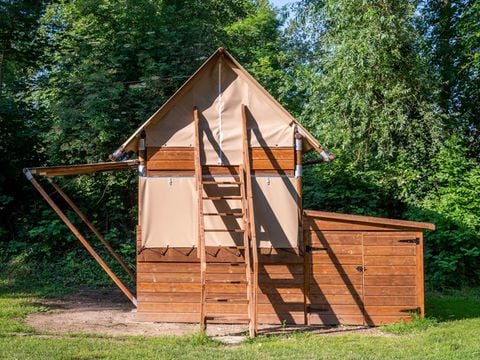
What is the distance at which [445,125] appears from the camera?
15.6 metres

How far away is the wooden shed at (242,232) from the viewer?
33.0 feet

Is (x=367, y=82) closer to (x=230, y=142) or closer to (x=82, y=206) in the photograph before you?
(x=230, y=142)

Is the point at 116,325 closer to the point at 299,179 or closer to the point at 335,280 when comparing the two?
the point at 335,280

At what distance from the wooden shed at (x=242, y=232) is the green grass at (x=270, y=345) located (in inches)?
34.8

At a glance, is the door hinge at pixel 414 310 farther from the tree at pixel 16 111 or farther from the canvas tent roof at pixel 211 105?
the tree at pixel 16 111

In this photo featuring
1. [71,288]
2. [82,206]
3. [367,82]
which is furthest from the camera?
[82,206]

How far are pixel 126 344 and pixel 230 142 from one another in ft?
12.8

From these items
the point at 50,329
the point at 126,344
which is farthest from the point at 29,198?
the point at 126,344

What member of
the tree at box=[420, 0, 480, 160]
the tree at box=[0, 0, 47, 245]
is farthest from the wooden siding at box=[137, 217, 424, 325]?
the tree at box=[0, 0, 47, 245]

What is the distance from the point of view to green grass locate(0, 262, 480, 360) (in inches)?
300

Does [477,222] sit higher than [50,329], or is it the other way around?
[477,222]

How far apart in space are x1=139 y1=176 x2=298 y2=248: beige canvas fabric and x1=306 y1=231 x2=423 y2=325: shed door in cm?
81

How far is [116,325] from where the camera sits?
9852mm

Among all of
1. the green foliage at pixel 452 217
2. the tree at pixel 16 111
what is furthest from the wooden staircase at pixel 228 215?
the tree at pixel 16 111
